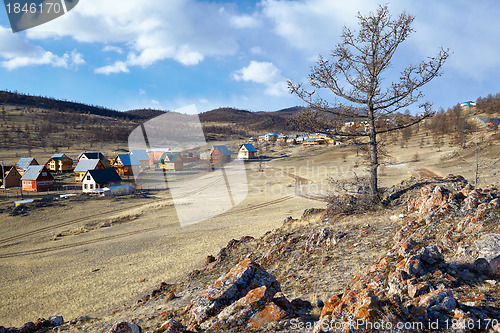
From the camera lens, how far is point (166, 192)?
4928 centimetres

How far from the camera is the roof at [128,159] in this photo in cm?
6562

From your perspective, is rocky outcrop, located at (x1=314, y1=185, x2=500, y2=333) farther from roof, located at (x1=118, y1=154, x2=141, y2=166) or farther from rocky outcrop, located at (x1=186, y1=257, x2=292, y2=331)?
roof, located at (x1=118, y1=154, x2=141, y2=166)

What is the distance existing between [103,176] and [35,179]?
1117 cm

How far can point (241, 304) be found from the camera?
509 centimetres

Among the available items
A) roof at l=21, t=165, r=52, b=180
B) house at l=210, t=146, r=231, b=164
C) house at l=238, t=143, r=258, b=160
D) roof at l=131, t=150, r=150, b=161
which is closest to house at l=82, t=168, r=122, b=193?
roof at l=21, t=165, r=52, b=180

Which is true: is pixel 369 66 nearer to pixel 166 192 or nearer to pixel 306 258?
pixel 306 258

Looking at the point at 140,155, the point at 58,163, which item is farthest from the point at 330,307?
the point at 58,163

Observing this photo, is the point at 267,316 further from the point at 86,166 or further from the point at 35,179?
the point at 86,166

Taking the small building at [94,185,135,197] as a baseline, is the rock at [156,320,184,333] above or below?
above

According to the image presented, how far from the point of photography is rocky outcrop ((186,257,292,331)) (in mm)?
4816

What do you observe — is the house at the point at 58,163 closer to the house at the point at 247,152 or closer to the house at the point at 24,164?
the house at the point at 24,164

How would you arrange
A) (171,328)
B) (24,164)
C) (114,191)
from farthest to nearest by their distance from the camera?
(24,164)
(114,191)
(171,328)

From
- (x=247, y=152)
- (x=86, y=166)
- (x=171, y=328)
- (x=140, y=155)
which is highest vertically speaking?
(x=140, y=155)

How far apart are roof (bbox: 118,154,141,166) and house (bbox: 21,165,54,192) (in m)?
16.7
